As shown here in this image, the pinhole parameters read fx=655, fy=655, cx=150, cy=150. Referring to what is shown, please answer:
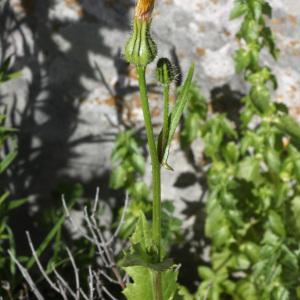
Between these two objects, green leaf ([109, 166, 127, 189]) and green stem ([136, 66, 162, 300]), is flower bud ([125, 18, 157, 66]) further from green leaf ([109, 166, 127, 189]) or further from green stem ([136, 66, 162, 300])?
green leaf ([109, 166, 127, 189])

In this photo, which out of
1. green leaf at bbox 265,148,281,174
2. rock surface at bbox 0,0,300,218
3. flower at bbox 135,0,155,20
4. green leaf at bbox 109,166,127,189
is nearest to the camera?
flower at bbox 135,0,155,20

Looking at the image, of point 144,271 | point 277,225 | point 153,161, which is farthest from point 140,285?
point 277,225

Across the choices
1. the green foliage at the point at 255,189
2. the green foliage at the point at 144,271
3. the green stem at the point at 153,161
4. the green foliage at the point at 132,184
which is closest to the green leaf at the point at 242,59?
the green foliage at the point at 255,189

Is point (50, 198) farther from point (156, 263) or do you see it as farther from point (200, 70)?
point (156, 263)

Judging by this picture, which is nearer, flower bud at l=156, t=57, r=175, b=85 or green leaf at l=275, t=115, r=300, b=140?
flower bud at l=156, t=57, r=175, b=85

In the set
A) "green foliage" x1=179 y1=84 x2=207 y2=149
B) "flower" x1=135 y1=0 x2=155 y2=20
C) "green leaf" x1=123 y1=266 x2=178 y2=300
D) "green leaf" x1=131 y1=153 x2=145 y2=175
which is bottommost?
"green leaf" x1=123 y1=266 x2=178 y2=300

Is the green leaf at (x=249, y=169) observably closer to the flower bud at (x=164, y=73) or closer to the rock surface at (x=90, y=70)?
the rock surface at (x=90, y=70)

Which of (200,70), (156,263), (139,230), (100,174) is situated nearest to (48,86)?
(100,174)

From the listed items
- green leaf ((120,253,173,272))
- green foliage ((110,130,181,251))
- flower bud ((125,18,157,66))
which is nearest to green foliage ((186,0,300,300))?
green foliage ((110,130,181,251))
